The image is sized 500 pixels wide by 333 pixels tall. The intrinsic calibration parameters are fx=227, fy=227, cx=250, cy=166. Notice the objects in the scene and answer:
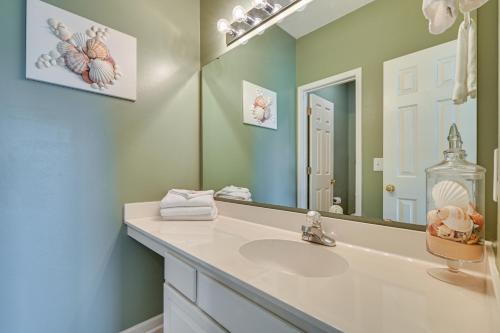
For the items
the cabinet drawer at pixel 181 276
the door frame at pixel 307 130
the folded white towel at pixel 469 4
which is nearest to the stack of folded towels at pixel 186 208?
the cabinet drawer at pixel 181 276

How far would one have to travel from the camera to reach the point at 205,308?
0.76 metres

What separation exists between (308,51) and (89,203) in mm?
1380

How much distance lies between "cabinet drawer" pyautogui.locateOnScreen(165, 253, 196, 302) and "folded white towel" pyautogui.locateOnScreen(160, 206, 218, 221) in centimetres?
37

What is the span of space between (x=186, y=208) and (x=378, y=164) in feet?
3.33

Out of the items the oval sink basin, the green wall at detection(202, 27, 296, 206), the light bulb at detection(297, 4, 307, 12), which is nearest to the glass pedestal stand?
the oval sink basin

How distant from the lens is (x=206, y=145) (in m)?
1.65

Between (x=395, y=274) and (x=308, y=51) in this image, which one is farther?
(x=308, y=51)

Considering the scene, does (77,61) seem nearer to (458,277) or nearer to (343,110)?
(343,110)

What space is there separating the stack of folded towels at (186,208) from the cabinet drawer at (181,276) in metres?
0.37

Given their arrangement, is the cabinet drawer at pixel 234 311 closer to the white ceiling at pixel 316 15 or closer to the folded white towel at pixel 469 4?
the folded white towel at pixel 469 4

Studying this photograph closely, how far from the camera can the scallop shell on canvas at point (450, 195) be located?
1.95 ft

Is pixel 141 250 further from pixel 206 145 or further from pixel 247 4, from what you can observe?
pixel 247 4

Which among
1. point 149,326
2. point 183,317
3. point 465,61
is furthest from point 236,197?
point 465,61

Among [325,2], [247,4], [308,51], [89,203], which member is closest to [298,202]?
[308,51]
